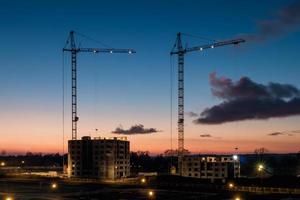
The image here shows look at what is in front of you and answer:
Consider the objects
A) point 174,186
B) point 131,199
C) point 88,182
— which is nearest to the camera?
point 131,199

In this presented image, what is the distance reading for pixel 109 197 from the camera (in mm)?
117938

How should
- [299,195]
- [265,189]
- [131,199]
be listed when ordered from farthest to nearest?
[265,189], [299,195], [131,199]

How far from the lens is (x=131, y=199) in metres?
112

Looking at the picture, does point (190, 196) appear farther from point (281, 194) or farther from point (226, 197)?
point (281, 194)

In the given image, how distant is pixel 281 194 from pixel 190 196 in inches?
975

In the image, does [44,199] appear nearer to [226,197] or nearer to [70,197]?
[70,197]

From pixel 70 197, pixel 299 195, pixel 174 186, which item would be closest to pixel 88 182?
pixel 174 186

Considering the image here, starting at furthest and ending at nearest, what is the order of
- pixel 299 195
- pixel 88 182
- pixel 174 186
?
pixel 88 182
pixel 174 186
pixel 299 195

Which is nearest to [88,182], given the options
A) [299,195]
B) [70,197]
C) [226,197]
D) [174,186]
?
[174,186]

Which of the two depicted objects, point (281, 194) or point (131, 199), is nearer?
point (131, 199)

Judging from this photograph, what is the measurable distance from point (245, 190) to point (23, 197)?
203 feet

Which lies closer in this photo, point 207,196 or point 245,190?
point 207,196

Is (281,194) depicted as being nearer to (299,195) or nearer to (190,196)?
(299,195)

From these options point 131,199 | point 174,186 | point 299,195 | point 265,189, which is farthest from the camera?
point 174,186
